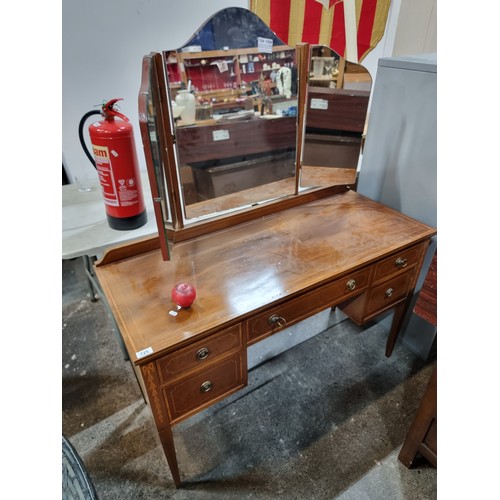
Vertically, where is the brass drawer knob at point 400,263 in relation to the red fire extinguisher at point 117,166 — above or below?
below

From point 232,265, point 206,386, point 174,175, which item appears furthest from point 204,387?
point 174,175

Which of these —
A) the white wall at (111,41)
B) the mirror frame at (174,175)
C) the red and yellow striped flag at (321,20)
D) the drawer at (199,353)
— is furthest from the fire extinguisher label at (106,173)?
the red and yellow striped flag at (321,20)

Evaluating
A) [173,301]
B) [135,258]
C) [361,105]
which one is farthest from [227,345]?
[361,105]

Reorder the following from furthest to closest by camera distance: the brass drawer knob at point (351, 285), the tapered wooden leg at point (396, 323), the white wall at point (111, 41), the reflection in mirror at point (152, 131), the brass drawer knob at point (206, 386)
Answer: the white wall at point (111, 41) < the tapered wooden leg at point (396, 323) < the brass drawer knob at point (351, 285) < the brass drawer knob at point (206, 386) < the reflection in mirror at point (152, 131)

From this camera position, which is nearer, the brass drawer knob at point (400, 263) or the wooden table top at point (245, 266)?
the wooden table top at point (245, 266)

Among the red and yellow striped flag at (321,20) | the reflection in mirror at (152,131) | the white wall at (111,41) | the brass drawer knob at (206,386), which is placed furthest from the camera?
the red and yellow striped flag at (321,20)

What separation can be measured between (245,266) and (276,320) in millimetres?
204

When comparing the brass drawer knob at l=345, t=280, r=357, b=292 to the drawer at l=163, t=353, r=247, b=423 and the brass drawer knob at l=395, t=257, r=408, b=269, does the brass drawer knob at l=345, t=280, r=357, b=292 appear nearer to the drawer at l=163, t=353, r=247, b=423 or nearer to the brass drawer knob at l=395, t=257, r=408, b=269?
the brass drawer knob at l=395, t=257, r=408, b=269

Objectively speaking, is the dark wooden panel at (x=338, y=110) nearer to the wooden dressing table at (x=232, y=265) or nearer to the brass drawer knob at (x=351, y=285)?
the wooden dressing table at (x=232, y=265)

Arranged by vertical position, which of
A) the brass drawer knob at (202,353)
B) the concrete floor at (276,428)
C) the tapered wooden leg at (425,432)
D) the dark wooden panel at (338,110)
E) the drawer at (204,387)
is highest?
the dark wooden panel at (338,110)

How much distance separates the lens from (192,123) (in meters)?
1.15

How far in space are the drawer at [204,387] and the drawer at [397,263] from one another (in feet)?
1.97

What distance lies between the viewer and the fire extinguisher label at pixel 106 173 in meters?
1.28

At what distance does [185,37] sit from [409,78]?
129 centimetres
